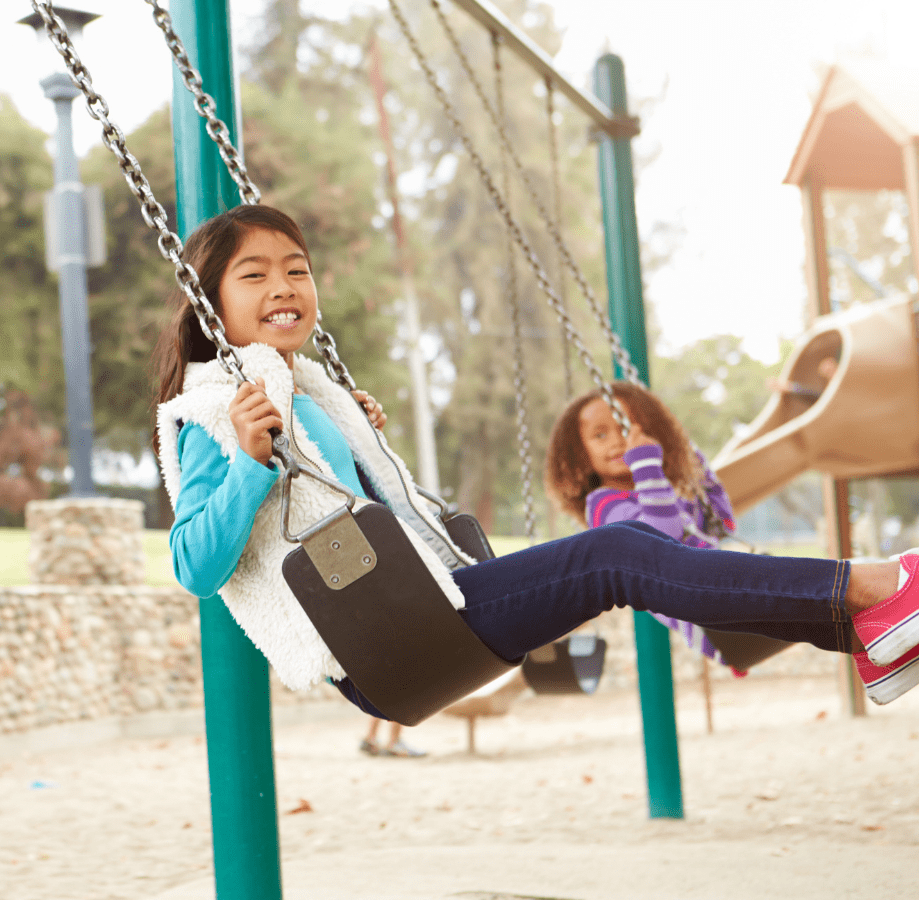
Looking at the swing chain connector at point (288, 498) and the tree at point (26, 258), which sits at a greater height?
the tree at point (26, 258)

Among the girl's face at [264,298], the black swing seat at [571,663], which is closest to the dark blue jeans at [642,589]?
the girl's face at [264,298]

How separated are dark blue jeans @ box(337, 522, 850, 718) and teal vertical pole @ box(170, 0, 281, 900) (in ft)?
1.23

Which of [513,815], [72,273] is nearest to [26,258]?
[72,273]

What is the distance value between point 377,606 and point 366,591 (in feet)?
0.12

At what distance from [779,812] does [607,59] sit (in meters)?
3.30

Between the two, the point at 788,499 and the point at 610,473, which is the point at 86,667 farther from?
the point at 788,499

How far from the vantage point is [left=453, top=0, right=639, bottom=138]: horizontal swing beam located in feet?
12.3

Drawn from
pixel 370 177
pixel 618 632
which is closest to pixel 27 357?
pixel 370 177

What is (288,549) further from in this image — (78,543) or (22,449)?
(22,449)

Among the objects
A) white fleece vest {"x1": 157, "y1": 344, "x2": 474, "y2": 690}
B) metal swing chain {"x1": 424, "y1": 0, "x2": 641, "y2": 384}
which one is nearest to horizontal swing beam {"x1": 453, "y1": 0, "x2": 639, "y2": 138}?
metal swing chain {"x1": 424, "y1": 0, "x2": 641, "y2": 384}

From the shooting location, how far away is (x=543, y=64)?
3.99 meters

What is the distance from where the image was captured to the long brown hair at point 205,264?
89.7 inches

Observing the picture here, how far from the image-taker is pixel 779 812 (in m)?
4.58

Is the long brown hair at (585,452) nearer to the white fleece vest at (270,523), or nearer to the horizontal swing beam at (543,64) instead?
the horizontal swing beam at (543,64)
